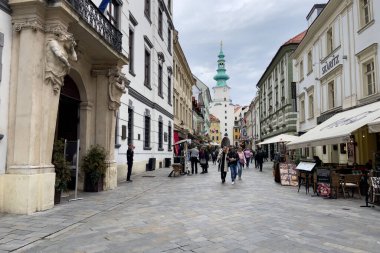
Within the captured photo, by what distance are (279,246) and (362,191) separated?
830cm

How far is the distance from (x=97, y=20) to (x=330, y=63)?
14367mm

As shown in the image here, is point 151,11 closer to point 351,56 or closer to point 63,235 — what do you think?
point 351,56

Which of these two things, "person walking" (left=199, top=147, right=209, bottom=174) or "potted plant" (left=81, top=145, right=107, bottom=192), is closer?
"potted plant" (left=81, top=145, right=107, bottom=192)

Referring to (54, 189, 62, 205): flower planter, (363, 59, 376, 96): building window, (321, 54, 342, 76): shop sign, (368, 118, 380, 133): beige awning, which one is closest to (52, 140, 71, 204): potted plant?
(54, 189, 62, 205): flower planter

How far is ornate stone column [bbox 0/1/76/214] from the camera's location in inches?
320

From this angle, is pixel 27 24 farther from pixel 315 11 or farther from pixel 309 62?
pixel 315 11

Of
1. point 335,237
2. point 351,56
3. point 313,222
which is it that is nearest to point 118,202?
point 313,222

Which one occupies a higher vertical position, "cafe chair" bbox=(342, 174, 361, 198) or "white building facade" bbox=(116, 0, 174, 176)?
"white building facade" bbox=(116, 0, 174, 176)

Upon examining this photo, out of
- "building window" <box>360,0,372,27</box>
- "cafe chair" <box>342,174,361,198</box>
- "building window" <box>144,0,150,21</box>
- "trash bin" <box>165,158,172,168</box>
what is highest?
"building window" <box>144,0,150,21</box>

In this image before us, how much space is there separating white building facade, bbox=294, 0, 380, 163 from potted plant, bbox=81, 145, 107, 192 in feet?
36.9

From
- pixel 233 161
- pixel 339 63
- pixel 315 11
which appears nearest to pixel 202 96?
pixel 315 11

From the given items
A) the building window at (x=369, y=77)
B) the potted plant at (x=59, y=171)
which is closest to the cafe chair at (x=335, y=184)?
the building window at (x=369, y=77)

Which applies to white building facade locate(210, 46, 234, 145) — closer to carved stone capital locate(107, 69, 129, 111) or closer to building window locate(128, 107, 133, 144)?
building window locate(128, 107, 133, 144)

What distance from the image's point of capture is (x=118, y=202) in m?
9.95
